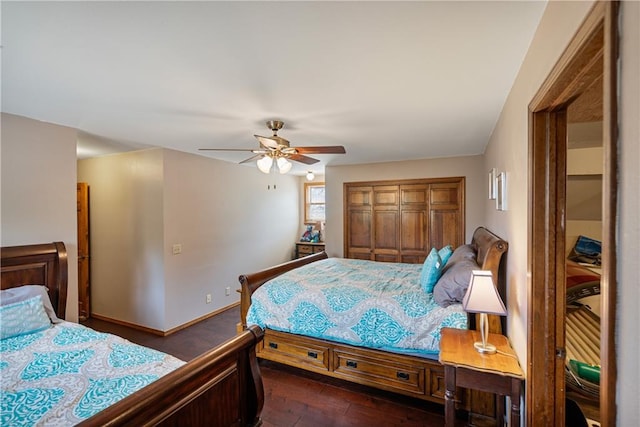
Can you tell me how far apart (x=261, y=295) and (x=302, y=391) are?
3.02ft

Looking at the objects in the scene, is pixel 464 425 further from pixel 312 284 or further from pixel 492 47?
pixel 492 47

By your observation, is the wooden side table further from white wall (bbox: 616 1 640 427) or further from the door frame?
white wall (bbox: 616 1 640 427)

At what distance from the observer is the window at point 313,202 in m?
6.63

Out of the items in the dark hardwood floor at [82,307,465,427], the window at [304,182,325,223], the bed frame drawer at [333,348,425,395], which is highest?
the window at [304,182,325,223]

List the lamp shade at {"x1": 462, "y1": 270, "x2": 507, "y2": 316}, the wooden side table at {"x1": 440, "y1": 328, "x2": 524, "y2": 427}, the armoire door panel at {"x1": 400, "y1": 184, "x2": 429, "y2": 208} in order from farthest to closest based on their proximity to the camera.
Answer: the armoire door panel at {"x1": 400, "y1": 184, "x2": 429, "y2": 208}
the lamp shade at {"x1": 462, "y1": 270, "x2": 507, "y2": 316}
the wooden side table at {"x1": 440, "y1": 328, "x2": 524, "y2": 427}

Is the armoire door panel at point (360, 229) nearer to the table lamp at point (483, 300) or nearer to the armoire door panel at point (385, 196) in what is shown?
the armoire door panel at point (385, 196)

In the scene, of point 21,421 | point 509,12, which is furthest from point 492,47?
point 21,421

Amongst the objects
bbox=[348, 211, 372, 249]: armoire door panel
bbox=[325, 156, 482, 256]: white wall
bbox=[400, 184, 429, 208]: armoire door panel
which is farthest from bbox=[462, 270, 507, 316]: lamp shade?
bbox=[348, 211, 372, 249]: armoire door panel

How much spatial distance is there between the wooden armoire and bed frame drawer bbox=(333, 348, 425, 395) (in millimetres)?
2395

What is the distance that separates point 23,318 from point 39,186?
1.17m

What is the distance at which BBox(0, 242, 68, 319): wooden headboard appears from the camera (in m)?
2.20

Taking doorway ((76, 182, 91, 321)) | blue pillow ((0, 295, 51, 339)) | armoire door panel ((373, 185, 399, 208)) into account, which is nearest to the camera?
blue pillow ((0, 295, 51, 339))

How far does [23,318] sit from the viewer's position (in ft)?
6.31

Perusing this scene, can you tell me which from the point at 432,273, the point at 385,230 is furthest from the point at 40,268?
the point at 385,230
